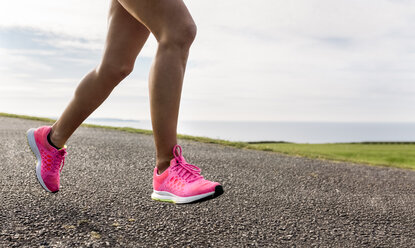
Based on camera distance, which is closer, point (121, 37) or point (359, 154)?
point (121, 37)

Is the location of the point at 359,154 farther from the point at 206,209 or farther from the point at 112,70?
the point at 112,70

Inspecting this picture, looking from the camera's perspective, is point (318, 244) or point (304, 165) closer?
point (318, 244)

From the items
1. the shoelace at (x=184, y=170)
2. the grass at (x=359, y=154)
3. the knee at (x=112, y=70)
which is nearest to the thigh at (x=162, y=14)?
the knee at (x=112, y=70)

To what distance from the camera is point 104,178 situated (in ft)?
11.8

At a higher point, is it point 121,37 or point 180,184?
point 121,37

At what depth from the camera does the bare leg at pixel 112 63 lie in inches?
95.1

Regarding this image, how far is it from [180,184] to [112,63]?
89cm

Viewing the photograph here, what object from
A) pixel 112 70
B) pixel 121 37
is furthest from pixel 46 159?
pixel 121 37

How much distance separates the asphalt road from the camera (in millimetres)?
2254

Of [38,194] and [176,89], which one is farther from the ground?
[176,89]

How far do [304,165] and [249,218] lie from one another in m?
2.78

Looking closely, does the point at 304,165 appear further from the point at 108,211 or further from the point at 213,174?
the point at 108,211

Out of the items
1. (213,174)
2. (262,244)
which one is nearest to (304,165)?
(213,174)

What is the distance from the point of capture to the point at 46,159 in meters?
2.66
